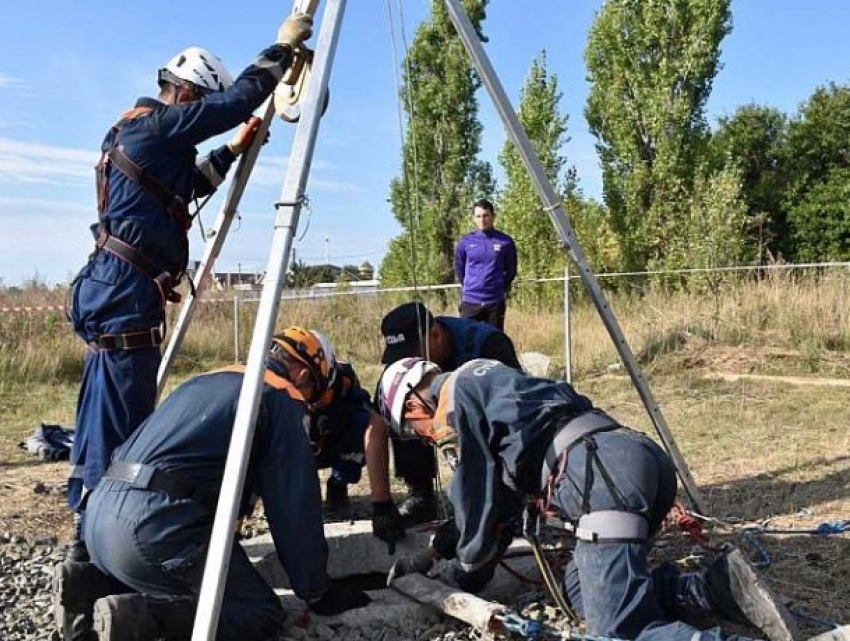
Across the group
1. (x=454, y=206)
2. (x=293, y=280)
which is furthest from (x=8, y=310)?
(x=454, y=206)

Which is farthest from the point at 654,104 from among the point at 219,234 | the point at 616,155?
the point at 219,234

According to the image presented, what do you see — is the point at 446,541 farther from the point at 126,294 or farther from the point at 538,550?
the point at 126,294

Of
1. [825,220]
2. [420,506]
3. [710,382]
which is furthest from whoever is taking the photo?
[825,220]

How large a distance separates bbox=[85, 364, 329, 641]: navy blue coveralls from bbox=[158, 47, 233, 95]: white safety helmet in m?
1.43

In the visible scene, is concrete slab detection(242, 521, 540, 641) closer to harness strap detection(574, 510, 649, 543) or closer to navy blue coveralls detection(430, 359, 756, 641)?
navy blue coveralls detection(430, 359, 756, 641)

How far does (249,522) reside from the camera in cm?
489

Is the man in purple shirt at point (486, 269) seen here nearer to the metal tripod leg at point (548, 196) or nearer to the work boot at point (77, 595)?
the metal tripod leg at point (548, 196)

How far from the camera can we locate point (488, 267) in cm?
878

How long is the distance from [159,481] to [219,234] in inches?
68.3

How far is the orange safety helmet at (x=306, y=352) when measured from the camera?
13.0 ft

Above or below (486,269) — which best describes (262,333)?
below

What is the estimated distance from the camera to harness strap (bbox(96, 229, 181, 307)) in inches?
149

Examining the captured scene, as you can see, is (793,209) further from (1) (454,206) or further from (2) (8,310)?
(2) (8,310)

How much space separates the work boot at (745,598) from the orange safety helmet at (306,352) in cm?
188
